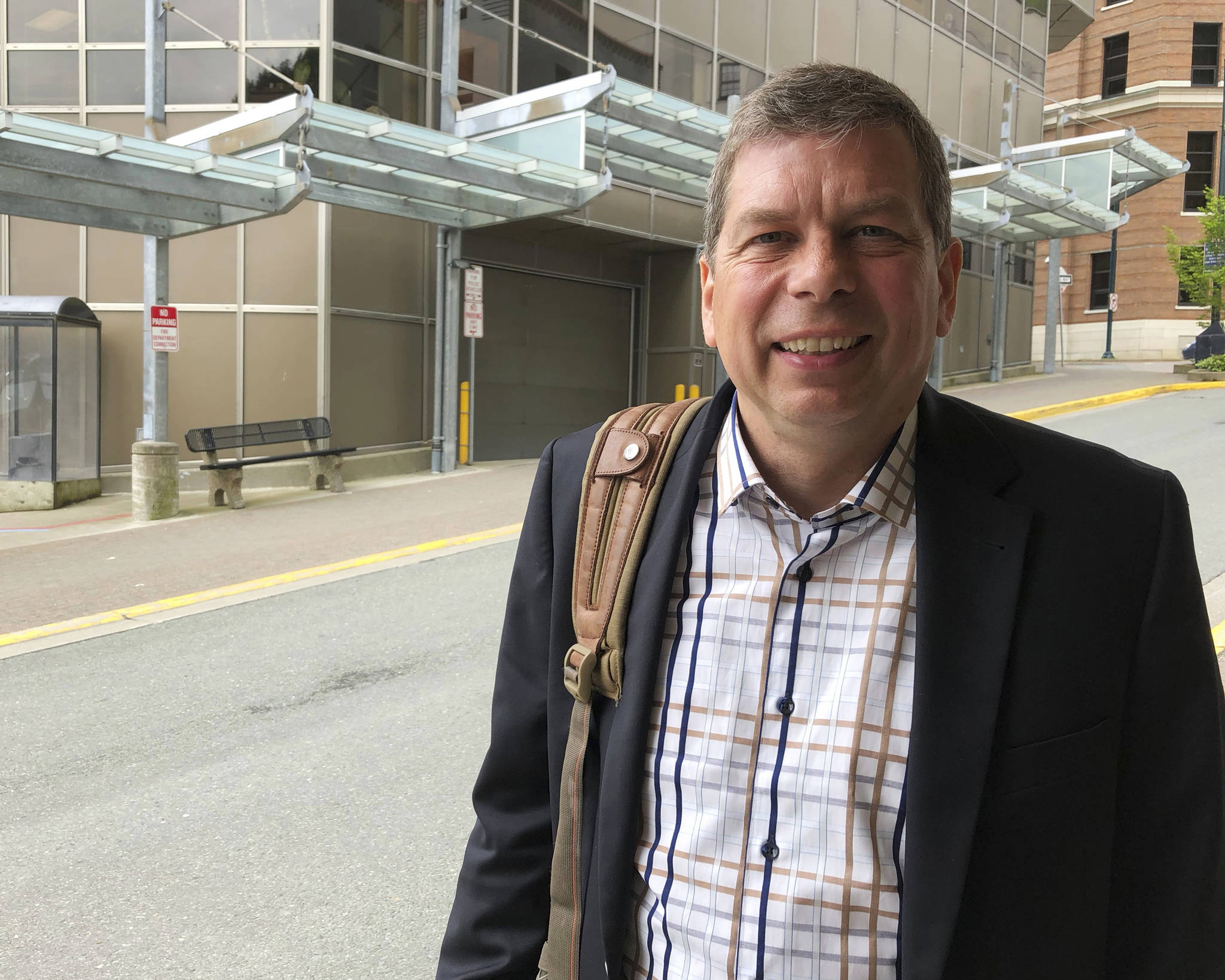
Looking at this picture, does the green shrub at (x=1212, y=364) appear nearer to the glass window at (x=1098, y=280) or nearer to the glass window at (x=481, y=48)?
the glass window at (x=1098, y=280)

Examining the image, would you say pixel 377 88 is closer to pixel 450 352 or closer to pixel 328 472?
pixel 450 352

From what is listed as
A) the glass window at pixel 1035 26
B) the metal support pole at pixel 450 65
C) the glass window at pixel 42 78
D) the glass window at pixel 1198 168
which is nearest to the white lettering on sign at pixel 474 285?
the metal support pole at pixel 450 65

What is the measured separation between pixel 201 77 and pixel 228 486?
243 inches

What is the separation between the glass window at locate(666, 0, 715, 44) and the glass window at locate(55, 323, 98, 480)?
34.9 feet

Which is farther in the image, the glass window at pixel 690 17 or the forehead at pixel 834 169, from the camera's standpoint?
the glass window at pixel 690 17

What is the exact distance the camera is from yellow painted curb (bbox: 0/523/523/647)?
7.50m

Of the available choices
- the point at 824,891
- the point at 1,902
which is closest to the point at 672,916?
the point at 824,891

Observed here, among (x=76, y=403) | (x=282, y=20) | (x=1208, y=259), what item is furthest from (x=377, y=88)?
(x=1208, y=259)

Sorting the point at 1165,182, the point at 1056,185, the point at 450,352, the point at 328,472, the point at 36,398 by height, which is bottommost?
the point at 328,472

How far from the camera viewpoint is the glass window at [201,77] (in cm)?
1490

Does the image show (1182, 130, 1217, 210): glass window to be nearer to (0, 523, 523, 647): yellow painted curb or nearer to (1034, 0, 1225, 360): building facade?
(1034, 0, 1225, 360): building facade

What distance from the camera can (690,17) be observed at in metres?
19.1

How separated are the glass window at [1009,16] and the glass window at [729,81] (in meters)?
10.7

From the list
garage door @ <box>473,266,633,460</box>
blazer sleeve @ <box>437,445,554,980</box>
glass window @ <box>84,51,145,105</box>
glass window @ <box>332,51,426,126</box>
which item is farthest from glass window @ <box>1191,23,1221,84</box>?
blazer sleeve @ <box>437,445,554,980</box>
